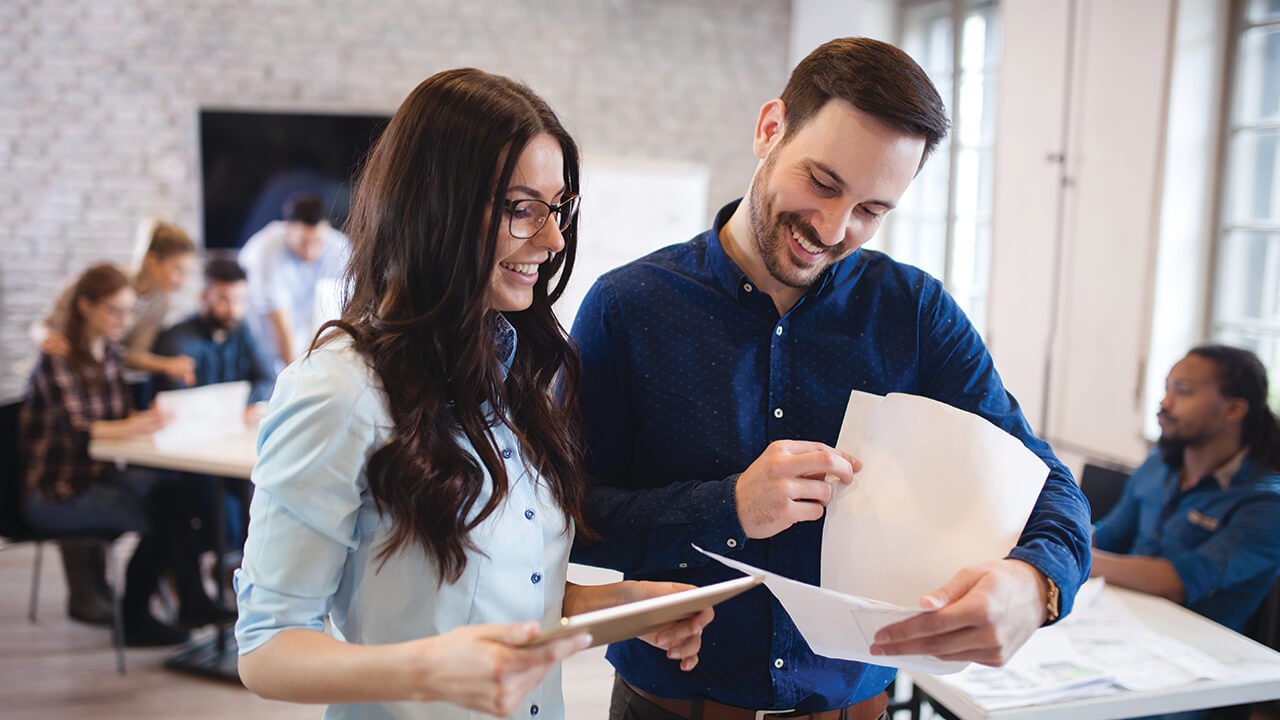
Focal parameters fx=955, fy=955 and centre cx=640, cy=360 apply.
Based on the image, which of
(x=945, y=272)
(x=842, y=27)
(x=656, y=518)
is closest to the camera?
(x=656, y=518)

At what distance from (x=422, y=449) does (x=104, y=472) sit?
3332 mm

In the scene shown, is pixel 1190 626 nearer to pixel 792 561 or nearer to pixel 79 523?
pixel 792 561

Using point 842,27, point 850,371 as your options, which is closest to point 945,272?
point 842,27

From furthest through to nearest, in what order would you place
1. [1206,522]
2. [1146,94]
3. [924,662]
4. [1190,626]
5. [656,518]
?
[1146,94]
[1206,522]
[1190,626]
[656,518]
[924,662]

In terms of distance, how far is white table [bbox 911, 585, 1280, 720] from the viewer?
178 centimetres

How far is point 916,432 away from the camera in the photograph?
119 centimetres

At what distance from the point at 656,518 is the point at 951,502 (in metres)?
0.37

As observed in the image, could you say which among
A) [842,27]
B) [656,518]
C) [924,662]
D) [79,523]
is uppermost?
[842,27]

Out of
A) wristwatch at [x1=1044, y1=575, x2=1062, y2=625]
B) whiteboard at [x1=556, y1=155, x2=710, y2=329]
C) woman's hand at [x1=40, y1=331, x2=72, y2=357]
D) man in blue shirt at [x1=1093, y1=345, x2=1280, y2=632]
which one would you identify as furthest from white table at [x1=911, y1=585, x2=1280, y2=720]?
whiteboard at [x1=556, y1=155, x2=710, y2=329]

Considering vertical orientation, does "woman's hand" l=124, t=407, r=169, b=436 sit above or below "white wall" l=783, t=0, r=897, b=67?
below

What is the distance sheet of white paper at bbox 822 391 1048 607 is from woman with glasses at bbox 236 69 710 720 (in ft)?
0.75

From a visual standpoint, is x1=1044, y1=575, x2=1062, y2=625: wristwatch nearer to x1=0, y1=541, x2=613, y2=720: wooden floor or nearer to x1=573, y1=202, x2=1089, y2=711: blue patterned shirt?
x1=573, y1=202, x2=1089, y2=711: blue patterned shirt

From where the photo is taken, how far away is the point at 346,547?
1.05m

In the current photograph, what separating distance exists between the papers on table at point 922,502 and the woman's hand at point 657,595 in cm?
12
